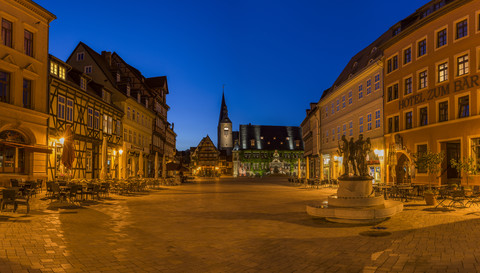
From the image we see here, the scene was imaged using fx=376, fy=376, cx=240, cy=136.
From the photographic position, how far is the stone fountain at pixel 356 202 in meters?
11.1

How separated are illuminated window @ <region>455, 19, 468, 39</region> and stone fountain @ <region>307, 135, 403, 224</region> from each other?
13.1 meters

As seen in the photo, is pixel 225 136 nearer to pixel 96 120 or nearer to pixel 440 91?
pixel 96 120

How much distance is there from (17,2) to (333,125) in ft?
109

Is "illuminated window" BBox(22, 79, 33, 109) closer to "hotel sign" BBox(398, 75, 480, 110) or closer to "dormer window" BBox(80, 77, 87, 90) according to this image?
"dormer window" BBox(80, 77, 87, 90)

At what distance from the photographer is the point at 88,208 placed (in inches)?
564

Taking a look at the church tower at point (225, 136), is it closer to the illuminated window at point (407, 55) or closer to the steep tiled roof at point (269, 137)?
the steep tiled roof at point (269, 137)

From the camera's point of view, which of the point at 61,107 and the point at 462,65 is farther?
the point at 61,107

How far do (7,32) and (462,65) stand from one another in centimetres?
2606

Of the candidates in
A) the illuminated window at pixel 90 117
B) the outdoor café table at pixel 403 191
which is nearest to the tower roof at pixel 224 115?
the illuminated window at pixel 90 117

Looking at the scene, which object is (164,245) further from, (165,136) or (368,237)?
(165,136)

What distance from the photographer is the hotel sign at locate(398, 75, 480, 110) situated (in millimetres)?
21328

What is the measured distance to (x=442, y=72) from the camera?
23.8 metres

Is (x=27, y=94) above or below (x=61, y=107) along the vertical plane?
above

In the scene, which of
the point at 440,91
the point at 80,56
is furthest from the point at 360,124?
the point at 80,56
